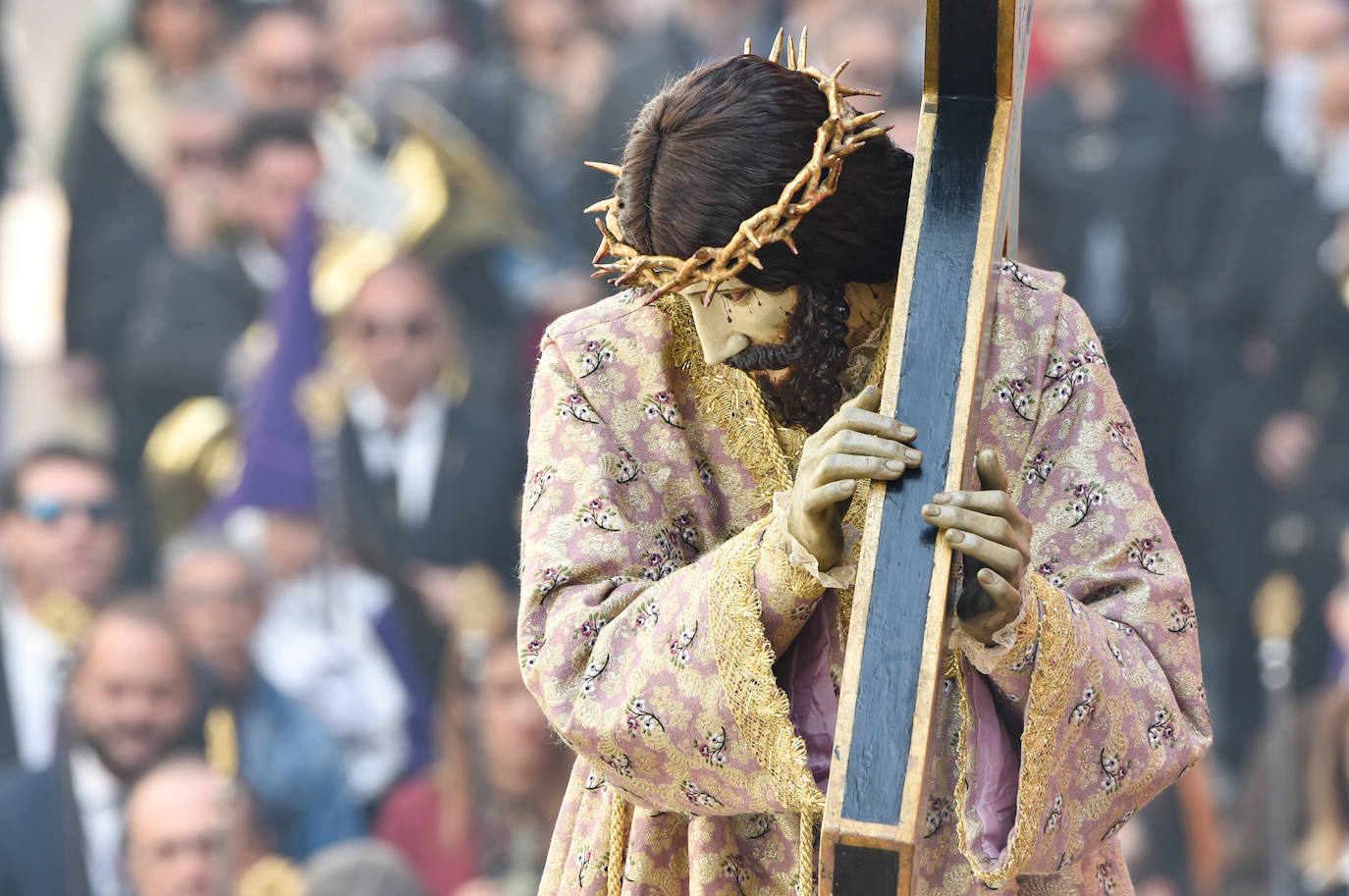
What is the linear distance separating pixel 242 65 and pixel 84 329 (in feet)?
5.12

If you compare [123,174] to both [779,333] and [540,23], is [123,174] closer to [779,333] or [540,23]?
[540,23]

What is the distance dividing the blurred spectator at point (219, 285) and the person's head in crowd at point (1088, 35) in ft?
11.9

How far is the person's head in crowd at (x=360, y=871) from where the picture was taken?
8.45 meters

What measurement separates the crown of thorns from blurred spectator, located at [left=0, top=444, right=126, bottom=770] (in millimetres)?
7554

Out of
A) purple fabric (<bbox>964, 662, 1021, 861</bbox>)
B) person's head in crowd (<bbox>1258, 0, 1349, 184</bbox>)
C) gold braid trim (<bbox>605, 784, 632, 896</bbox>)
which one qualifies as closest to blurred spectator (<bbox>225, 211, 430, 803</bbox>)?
person's head in crowd (<bbox>1258, 0, 1349, 184</bbox>)

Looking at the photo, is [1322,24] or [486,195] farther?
[486,195]

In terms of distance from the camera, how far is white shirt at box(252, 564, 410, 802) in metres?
8.91

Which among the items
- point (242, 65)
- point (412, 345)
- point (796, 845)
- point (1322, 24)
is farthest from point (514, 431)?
point (796, 845)

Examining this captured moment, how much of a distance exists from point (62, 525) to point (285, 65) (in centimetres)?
253

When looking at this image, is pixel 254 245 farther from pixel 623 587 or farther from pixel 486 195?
pixel 623 587

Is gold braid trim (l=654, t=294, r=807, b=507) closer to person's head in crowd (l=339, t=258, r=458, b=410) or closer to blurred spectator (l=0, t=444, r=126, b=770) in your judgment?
person's head in crowd (l=339, t=258, r=458, b=410)

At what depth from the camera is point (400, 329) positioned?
30.9 ft

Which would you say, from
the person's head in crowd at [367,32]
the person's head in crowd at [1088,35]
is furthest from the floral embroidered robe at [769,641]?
the person's head in crowd at [367,32]

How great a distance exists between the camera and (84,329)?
9883 mm
